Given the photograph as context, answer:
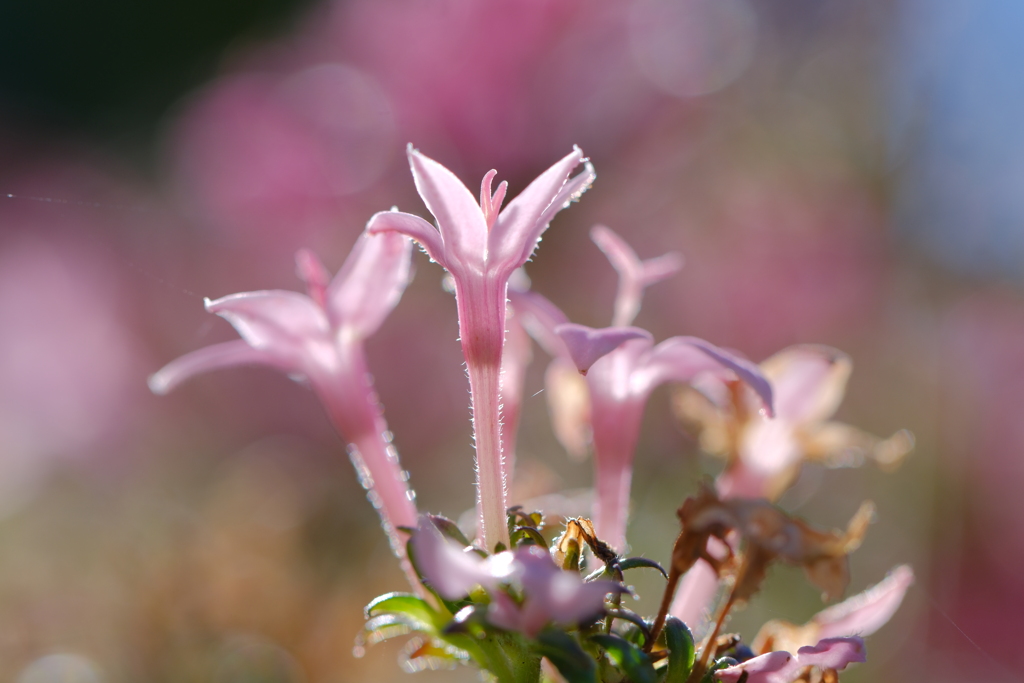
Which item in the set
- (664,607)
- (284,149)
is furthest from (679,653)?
(284,149)

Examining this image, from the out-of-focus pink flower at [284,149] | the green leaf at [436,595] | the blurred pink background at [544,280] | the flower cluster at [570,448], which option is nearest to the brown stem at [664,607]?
the flower cluster at [570,448]

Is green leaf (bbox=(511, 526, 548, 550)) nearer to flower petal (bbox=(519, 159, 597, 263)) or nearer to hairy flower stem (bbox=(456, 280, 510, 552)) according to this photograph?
hairy flower stem (bbox=(456, 280, 510, 552))

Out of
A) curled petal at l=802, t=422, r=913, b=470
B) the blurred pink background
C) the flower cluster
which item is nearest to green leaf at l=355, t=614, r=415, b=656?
the flower cluster

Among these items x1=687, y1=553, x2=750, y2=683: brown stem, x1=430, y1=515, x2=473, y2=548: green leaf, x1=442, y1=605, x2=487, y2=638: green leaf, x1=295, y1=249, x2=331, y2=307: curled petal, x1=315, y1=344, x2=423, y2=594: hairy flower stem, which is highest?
x1=295, y1=249, x2=331, y2=307: curled petal

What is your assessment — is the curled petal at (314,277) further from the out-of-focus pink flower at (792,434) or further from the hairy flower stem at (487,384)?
the out-of-focus pink flower at (792,434)

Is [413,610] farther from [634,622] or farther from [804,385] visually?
[804,385]
